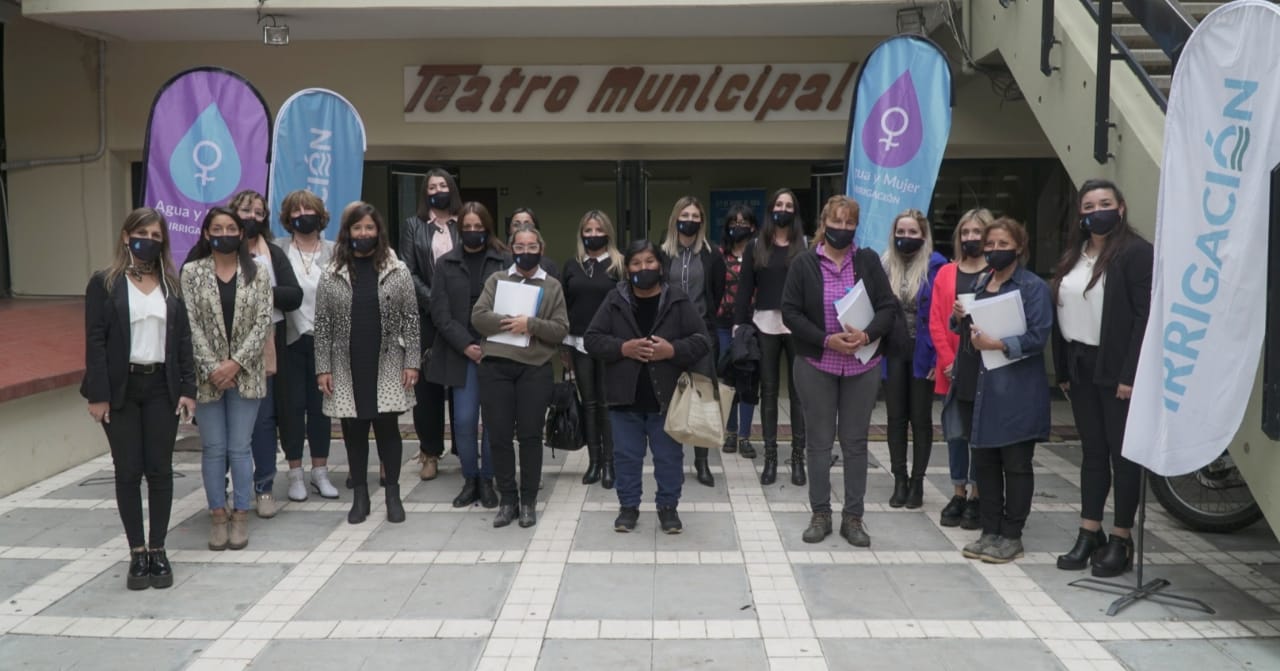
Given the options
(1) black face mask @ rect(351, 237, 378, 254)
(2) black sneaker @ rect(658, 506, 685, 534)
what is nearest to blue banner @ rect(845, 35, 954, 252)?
(2) black sneaker @ rect(658, 506, 685, 534)

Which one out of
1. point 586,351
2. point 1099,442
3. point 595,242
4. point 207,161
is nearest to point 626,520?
point 586,351

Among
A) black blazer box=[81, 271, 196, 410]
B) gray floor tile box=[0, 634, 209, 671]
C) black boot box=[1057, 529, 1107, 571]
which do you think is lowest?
gray floor tile box=[0, 634, 209, 671]

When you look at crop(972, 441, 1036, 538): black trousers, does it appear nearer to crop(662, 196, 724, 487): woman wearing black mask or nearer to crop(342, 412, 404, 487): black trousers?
crop(662, 196, 724, 487): woman wearing black mask

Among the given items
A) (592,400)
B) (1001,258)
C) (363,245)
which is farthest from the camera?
(592,400)

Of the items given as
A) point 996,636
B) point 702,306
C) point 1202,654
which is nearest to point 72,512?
point 702,306

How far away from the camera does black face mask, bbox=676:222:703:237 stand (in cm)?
718

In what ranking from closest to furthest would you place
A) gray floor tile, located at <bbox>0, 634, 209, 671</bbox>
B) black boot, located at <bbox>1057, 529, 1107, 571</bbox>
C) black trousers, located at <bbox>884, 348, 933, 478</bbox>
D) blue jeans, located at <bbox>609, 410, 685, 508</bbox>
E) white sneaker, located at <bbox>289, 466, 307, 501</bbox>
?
gray floor tile, located at <bbox>0, 634, 209, 671</bbox>, black boot, located at <bbox>1057, 529, 1107, 571</bbox>, blue jeans, located at <bbox>609, 410, 685, 508</bbox>, black trousers, located at <bbox>884, 348, 933, 478</bbox>, white sneaker, located at <bbox>289, 466, 307, 501</bbox>

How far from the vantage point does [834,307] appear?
5.71m

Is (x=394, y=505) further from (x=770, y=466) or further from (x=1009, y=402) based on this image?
(x=1009, y=402)

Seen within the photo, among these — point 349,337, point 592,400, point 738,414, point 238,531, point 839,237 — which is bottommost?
point 238,531

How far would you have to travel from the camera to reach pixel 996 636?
449 cm

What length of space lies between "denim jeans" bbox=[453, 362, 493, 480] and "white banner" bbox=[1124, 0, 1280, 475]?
3707mm

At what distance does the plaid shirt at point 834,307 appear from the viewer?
5.68m

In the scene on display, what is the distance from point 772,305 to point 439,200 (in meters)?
2.30
